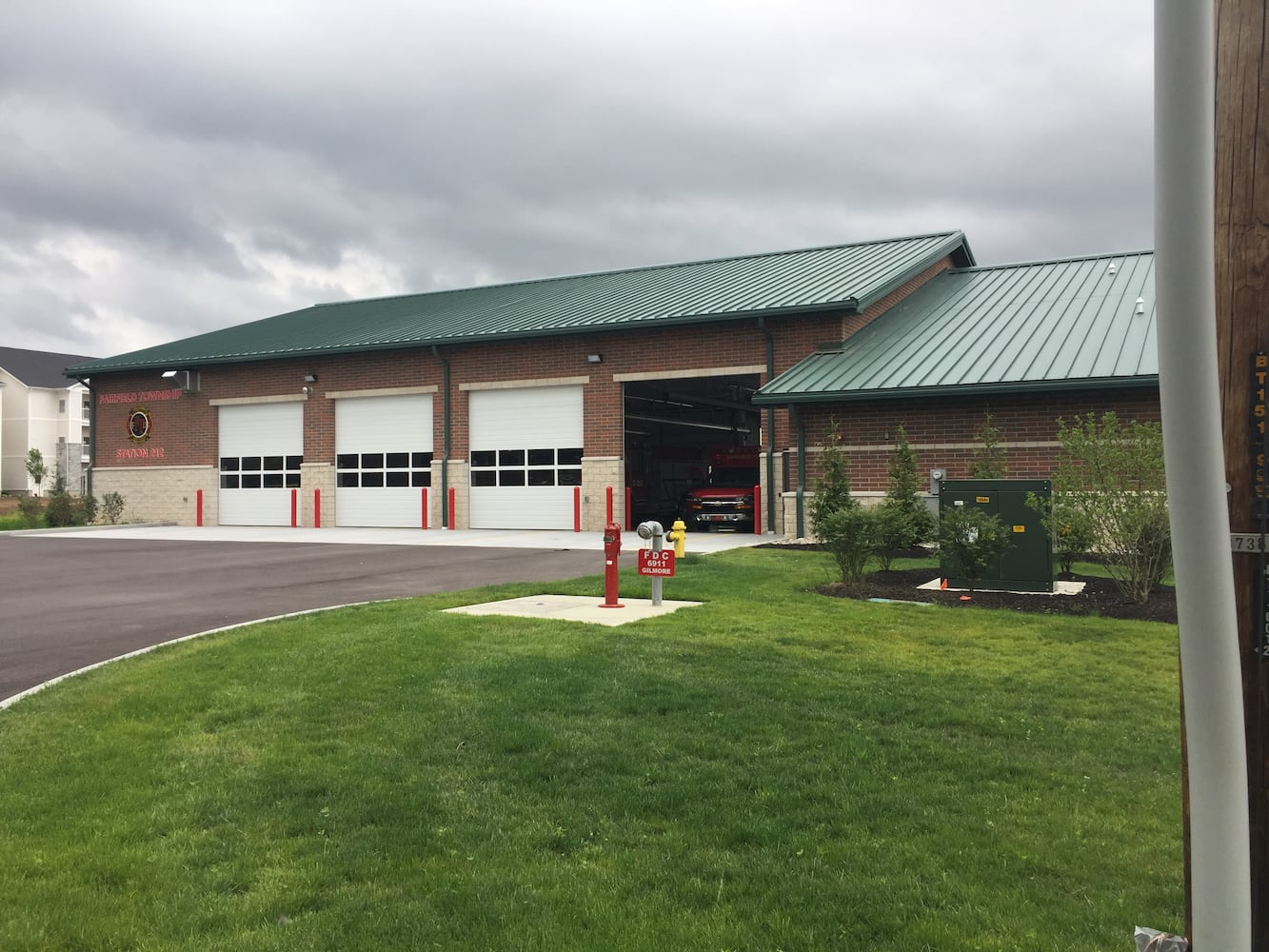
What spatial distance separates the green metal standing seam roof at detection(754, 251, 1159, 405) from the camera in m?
20.3

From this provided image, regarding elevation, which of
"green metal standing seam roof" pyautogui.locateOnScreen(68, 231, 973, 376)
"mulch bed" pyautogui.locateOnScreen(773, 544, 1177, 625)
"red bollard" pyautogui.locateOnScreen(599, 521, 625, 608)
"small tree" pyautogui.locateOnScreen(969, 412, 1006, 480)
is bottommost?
"mulch bed" pyautogui.locateOnScreen(773, 544, 1177, 625)

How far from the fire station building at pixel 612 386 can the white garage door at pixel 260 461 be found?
0.08 metres

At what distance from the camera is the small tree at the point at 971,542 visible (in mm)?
12594

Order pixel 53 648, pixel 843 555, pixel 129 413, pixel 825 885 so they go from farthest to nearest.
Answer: pixel 129 413
pixel 843 555
pixel 53 648
pixel 825 885

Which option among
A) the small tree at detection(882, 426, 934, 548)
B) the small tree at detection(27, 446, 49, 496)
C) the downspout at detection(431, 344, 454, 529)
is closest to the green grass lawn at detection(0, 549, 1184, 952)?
the small tree at detection(882, 426, 934, 548)

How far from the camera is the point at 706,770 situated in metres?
5.61

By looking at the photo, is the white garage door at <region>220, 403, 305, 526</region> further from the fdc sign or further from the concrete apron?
the fdc sign

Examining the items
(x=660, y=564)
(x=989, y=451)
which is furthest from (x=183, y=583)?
(x=989, y=451)

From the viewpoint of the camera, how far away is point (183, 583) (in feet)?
51.6

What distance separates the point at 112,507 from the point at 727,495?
2204 cm

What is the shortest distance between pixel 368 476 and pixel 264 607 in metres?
19.7

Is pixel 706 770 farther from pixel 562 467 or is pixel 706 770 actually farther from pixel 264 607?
pixel 562 467

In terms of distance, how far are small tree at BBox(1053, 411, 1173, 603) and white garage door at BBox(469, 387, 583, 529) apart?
55.6 ft

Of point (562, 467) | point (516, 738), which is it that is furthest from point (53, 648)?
point (562, 467)
